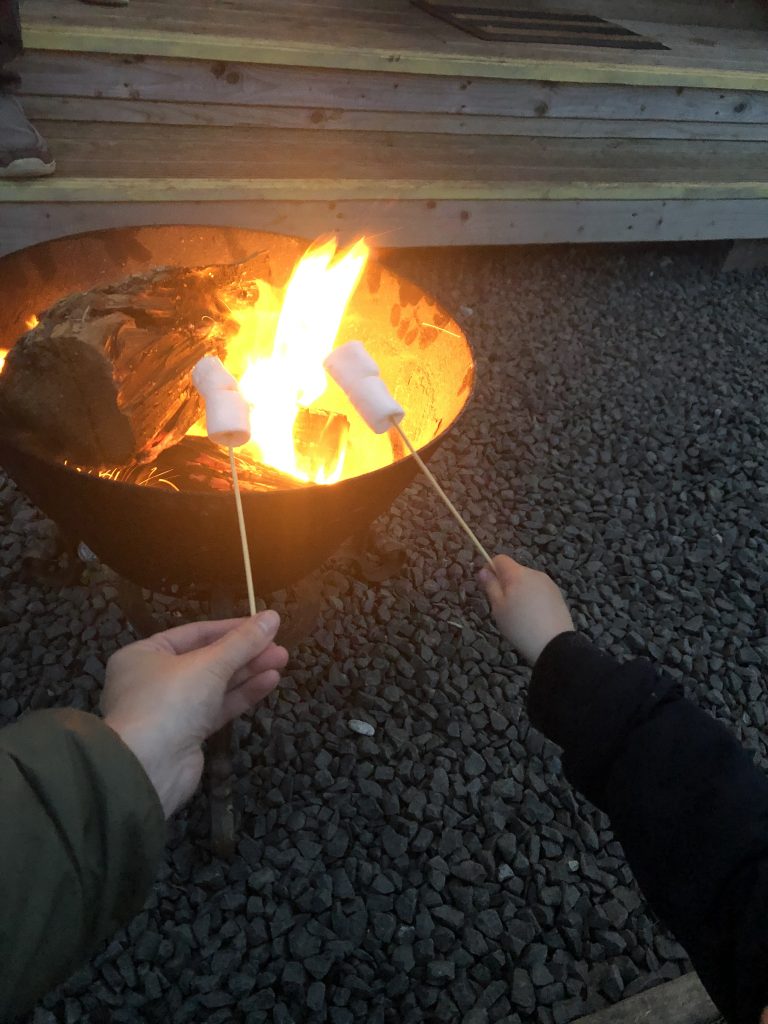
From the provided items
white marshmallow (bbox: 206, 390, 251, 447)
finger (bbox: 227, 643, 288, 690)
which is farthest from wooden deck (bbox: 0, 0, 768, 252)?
finger (bbox: 227, 643, 288, 690)

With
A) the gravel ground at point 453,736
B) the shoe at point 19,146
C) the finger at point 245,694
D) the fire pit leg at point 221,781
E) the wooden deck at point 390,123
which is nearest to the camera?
the finger at point 245,694

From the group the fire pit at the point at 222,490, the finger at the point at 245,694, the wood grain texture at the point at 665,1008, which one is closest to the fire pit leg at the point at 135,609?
the fire pit at the point at 222,490

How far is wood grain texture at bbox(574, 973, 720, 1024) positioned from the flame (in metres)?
1.47

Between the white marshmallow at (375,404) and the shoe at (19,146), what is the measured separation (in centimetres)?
210

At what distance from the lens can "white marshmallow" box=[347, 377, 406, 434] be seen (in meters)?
1.67

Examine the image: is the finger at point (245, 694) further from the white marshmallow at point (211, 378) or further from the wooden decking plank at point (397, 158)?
the wooden decking plank at point (397, 158)

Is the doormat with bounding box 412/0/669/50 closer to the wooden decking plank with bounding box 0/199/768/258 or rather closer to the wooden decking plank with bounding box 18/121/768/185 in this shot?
the wooden decking plank with bounding box 18/121/768/185

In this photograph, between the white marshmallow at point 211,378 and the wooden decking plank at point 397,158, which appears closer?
the white marshmallow at point 211,378

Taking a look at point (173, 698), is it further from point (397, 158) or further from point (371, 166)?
point (397, 158)

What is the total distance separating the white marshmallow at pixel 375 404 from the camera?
1.67 m

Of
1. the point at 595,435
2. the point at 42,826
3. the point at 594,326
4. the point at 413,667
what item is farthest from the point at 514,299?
the point at 42,826

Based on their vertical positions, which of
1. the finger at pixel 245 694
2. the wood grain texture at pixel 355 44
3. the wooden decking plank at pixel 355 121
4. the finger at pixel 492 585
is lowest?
the finger at pixel 245 694

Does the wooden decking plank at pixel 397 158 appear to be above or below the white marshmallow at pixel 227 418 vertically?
above

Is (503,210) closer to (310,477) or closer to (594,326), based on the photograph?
(594,326)
